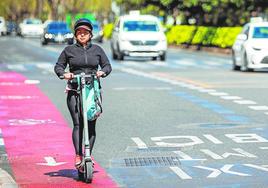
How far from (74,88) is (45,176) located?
39.2 inches

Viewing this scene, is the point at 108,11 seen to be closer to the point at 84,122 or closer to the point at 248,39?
the point at 248,39

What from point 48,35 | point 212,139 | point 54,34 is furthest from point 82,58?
point 54,34

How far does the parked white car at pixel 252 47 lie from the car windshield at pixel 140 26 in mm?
10931

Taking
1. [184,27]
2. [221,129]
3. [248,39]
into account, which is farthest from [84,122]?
[184,27]

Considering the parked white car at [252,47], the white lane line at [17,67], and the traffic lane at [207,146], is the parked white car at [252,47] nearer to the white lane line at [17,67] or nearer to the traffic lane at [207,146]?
the white lane line at [17,67]

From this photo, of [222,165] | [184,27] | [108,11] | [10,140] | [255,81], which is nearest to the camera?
[222,165]

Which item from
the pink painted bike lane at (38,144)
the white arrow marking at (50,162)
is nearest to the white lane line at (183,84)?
the pink painted bike lane at (38,144)

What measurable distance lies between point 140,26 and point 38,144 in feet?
101

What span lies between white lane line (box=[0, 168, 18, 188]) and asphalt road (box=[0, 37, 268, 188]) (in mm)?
195

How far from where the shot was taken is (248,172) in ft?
34.8

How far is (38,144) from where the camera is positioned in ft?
44.0

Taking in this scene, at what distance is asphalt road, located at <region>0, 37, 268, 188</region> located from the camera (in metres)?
10.6

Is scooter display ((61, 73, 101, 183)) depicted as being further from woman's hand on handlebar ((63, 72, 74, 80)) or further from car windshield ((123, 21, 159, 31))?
car windshield ((123, 21, 159, 31))

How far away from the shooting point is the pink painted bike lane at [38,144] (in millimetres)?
10297
